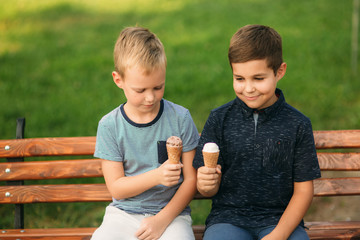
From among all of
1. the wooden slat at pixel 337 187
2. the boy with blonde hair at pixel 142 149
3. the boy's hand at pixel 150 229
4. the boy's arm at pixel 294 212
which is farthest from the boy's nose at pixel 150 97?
the wooden slat at pixel 337 187

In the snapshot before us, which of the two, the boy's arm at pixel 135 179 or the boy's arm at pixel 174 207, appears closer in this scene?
the boy's arm at pixel 135 179

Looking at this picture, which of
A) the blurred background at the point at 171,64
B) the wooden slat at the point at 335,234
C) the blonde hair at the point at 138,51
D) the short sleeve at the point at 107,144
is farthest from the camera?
the blurred background at the point at 171,64

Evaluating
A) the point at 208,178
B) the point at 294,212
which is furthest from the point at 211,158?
the point at 294,212

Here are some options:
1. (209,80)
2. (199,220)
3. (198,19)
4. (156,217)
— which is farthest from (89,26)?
(156,217)

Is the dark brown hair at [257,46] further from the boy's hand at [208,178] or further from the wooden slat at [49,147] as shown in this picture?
the wooden slat at [49,147]

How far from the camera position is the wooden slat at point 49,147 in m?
3.13

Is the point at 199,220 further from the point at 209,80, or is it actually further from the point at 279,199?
the point at 209,80

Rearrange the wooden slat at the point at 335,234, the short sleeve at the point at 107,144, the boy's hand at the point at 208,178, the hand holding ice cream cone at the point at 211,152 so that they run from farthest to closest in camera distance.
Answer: the wooden slat at the point at 335,234 → the short sleeve at the point at 107,144 → the boy's hand at the point at 208,178 → the hand holding ice cream cone at the point at 211,152

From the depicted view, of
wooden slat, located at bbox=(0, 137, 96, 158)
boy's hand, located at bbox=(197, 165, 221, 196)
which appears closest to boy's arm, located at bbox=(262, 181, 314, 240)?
boy's hand, located at bbox=(197, 165, 221, 196)

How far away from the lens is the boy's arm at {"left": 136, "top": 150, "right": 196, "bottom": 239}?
→ 2572 millimetres

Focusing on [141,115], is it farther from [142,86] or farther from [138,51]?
[138,51]

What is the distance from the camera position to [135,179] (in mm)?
2600

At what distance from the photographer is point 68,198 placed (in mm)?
3143

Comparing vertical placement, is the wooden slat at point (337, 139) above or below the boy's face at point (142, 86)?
below
